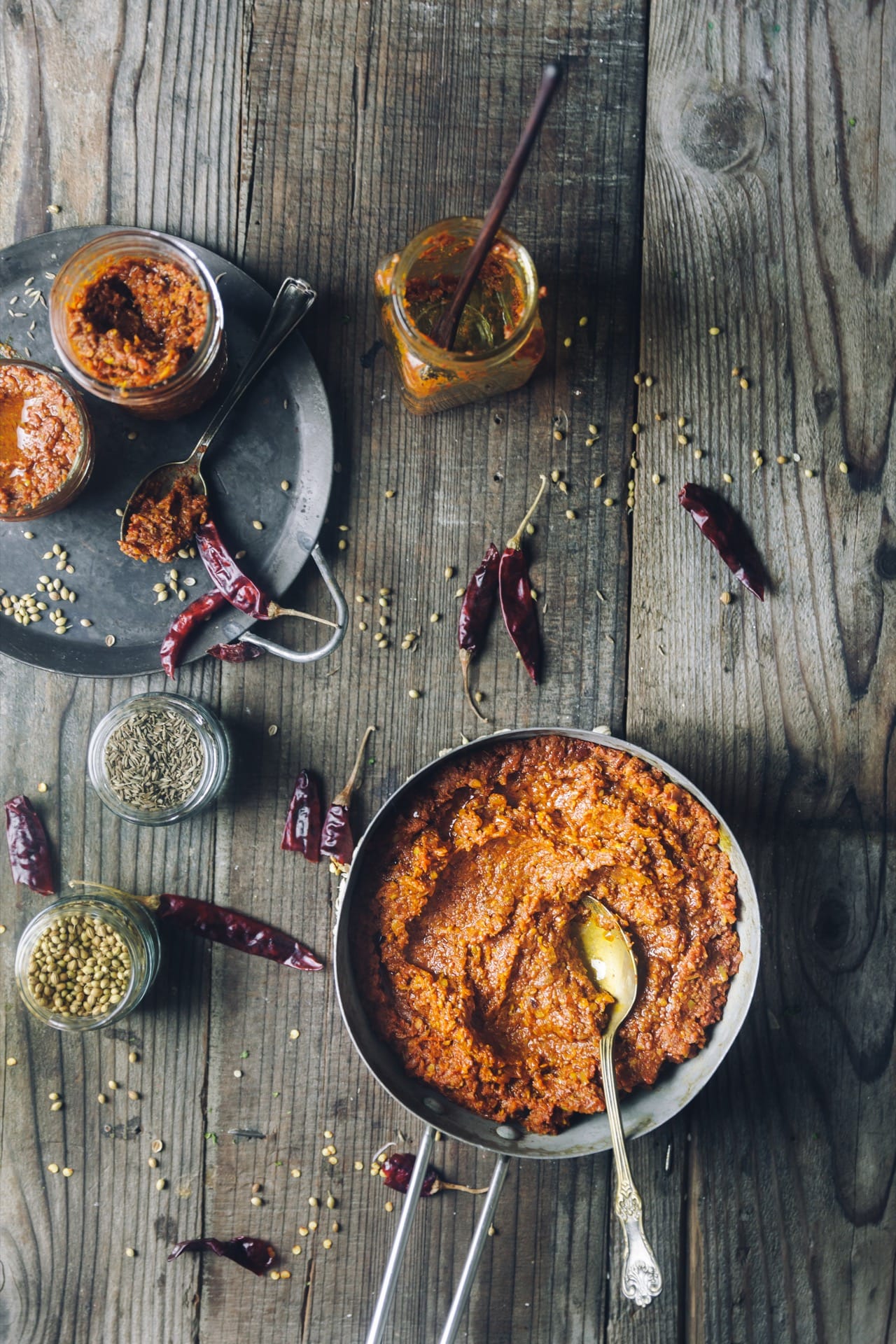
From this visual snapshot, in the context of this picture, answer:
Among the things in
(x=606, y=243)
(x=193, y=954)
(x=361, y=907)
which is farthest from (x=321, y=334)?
(x=193, y=954)

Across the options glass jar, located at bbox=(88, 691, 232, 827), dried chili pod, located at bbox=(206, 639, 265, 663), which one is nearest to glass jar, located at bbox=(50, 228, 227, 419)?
dried chili pod, located at bbox=(206, 639, 265, 663)

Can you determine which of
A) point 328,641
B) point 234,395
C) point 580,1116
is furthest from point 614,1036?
point 234,395

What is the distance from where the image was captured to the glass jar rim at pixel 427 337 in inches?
88.2

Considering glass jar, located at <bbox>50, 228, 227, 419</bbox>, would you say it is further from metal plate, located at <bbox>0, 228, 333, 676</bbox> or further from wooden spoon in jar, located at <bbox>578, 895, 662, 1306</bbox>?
wooden spoon in jar, located at <bbox>578, 895, 662, 1306</bbox>

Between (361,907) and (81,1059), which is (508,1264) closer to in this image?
(361,907)

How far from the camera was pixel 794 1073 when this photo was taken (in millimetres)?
2580

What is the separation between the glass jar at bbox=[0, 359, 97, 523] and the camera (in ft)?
7.73

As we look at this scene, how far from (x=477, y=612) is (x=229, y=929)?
1010 millimetres

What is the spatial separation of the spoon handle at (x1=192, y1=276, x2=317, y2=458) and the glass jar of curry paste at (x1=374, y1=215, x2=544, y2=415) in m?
0.19

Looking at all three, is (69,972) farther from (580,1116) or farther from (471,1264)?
(580,1116)

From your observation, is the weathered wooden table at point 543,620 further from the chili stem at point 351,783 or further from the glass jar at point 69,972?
the glass jar at point 69,972

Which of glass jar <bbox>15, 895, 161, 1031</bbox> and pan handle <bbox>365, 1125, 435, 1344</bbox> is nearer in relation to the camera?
pan handle <bbox>365, 1125, 435, 1344</bbox>

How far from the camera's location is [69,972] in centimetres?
240

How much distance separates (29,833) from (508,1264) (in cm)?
165
